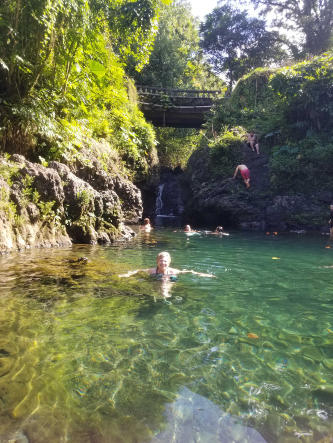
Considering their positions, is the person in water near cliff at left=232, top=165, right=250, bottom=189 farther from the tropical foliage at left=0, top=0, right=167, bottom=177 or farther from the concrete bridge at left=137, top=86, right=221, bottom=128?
the concrete bridge at left=137, top=86, right=221, bottom=128

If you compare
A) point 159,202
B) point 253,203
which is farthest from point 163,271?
point 159,202

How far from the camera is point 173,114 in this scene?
25766 millimetres

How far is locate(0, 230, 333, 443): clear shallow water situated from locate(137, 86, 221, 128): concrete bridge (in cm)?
2116

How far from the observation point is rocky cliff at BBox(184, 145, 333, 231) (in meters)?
16.4

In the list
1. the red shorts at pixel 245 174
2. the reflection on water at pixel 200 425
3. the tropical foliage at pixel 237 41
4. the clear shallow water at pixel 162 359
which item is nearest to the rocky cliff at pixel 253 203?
the red shorts at pixel 245 174

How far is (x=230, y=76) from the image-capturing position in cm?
3612

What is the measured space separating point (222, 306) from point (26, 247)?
533 centimetres

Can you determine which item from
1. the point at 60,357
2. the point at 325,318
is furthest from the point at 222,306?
the point at 60,357

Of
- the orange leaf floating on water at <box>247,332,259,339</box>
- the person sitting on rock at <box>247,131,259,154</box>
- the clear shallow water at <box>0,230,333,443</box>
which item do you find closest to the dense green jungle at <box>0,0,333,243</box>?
the person sitting on rock at <box>247,131,259,154</box>

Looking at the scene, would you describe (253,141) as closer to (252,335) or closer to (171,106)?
(171,106)

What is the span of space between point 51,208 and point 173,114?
19.1 metres

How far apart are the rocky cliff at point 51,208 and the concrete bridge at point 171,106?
14.6 metres

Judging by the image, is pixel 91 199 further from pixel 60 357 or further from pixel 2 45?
pixel 60 357

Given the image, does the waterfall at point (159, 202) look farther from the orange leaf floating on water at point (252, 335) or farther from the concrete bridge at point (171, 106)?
the orange leaf floating on water at point (252, 335)
